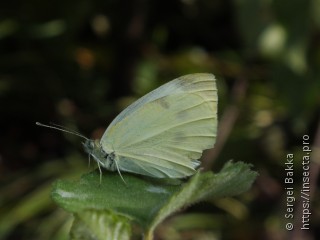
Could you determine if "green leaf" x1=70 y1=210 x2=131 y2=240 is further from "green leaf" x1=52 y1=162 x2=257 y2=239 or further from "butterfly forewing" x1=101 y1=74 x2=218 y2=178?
"butterfly forewing" x1=101 y1=74 x2=218 y2=178

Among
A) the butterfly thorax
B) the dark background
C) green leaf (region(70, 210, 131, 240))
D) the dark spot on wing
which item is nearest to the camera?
green leaf (region(70, 210, 131, 240))

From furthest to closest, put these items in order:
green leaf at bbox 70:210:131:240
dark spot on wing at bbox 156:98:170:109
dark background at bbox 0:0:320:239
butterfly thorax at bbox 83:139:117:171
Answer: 1. dark background at bbox 0:0:320:239
2. dark spot on wing at bbox 156:98:170:109
3. butterfly thorax at bbox 83:139:117:171
4. green leaf at bbox 70:210:131:240

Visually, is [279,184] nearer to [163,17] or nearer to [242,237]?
[242,237]

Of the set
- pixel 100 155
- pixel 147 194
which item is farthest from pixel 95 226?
pixel 100 155

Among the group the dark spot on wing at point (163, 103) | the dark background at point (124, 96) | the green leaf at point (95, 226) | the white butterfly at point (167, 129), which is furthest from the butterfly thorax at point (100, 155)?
the dark background at point (124, 96)

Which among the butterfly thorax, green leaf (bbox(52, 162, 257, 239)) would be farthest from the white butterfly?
green leaf (bbox(52, 162, 257, 239))
